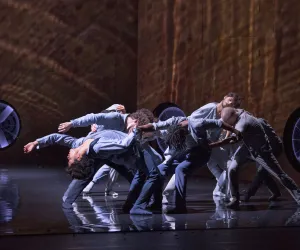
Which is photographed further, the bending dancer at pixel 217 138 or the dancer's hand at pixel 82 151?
the bending dancer at pixel 217 138

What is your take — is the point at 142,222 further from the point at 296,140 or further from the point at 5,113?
the point at 5,113

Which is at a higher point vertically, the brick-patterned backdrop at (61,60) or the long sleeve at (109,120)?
the brick-patterned backdrop at (61,60)

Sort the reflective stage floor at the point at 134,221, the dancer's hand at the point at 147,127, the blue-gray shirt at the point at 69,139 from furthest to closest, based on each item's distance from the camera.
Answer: the blue-gray shirt at the point at 69,139, the dancer's hand at the point at 147,127, the reflective stage floor at the point at 134,221

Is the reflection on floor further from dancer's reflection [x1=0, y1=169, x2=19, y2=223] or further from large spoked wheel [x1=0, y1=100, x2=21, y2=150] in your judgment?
large spoked wheel [x1=0, y1=100, x2=21, y2=150]

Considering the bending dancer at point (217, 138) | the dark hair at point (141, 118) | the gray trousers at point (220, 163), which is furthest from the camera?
the gray trousers at point (220, 163)

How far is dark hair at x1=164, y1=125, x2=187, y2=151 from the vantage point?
648cm

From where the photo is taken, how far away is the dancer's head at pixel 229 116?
6840 mm

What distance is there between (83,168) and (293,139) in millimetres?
3404

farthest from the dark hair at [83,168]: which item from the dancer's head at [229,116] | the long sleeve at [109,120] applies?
the dancer's head at [229,116]

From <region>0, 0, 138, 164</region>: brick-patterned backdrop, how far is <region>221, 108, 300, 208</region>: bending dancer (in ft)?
22.0

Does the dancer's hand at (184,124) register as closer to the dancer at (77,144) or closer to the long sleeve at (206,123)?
the long sleeve at (206,123)

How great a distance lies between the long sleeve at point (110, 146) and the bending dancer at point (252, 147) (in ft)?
3.60

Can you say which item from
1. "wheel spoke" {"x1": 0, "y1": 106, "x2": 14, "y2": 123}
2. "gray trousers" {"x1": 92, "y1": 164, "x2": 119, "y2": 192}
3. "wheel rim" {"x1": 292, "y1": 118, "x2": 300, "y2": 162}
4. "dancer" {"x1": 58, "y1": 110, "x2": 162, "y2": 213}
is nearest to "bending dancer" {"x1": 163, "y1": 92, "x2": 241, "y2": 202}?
"dancer" {"x1": 58, "y1": 110, "x2": 162, "y2": 213}

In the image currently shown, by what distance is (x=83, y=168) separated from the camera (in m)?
6.57
